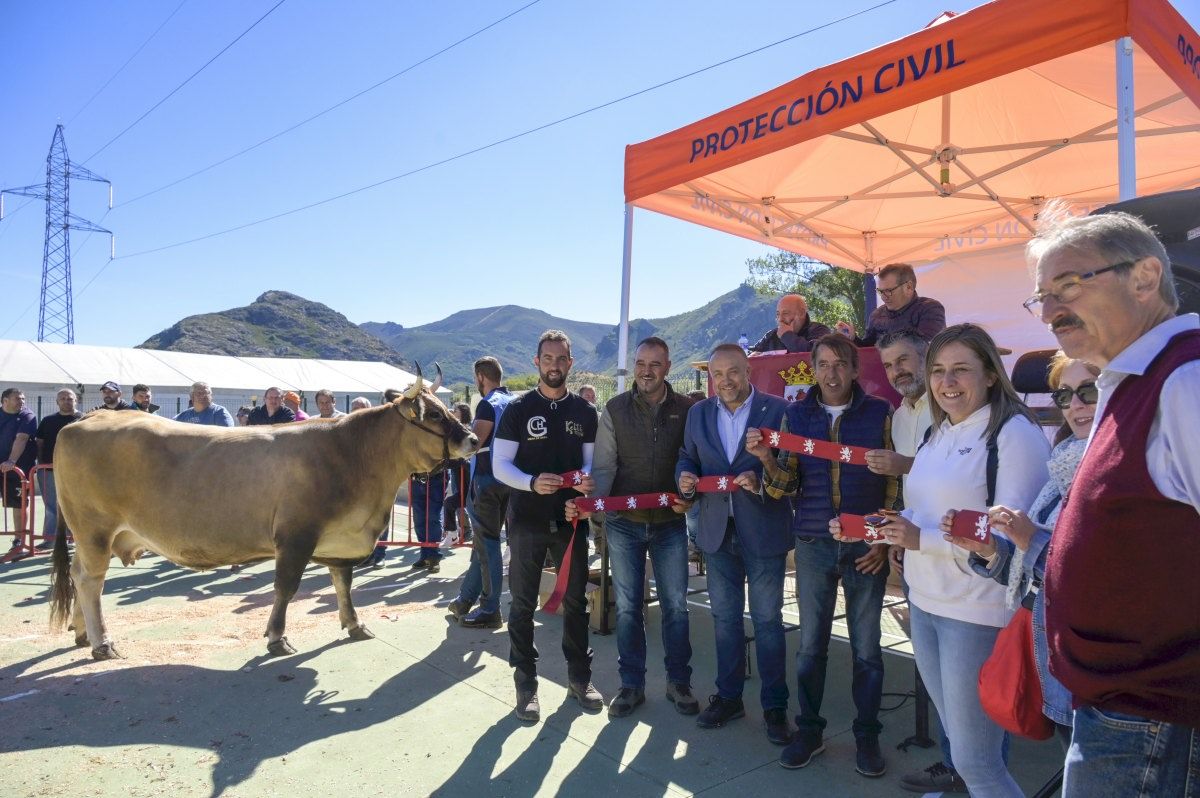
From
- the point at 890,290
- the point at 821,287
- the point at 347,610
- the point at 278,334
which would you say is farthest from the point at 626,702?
the point at 278,334

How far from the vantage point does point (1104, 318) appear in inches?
60.3

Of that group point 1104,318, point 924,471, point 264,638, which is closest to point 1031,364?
point 924,471

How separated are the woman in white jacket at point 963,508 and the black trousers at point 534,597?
2180mm

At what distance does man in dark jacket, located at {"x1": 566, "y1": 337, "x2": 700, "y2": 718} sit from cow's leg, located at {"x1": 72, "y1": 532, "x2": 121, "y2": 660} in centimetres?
386

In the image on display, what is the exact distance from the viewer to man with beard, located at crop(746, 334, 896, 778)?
138 inches

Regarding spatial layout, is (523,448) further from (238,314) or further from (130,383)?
(238,314)

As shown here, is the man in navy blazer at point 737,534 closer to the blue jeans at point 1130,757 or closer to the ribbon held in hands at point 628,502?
the ribbon held in hands at point 628,502

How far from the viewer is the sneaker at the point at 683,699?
4.25 m

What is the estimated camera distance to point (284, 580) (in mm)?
5441

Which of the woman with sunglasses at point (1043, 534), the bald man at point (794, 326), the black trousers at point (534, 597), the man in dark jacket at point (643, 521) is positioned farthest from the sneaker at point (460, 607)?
the woman with sunglasses at point (1043, 534)

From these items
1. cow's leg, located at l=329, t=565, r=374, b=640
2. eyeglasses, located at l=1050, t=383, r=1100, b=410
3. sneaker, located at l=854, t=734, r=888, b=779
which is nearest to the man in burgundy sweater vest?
eyeglasses, located at l=1050, t=383, r=1100, b=410

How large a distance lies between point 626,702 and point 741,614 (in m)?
0.88

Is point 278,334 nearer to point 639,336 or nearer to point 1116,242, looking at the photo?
point 639,336

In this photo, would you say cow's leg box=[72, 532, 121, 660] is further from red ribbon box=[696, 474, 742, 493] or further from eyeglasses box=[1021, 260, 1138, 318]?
eyeglasses box=[1021, 260, 1138, 318]
